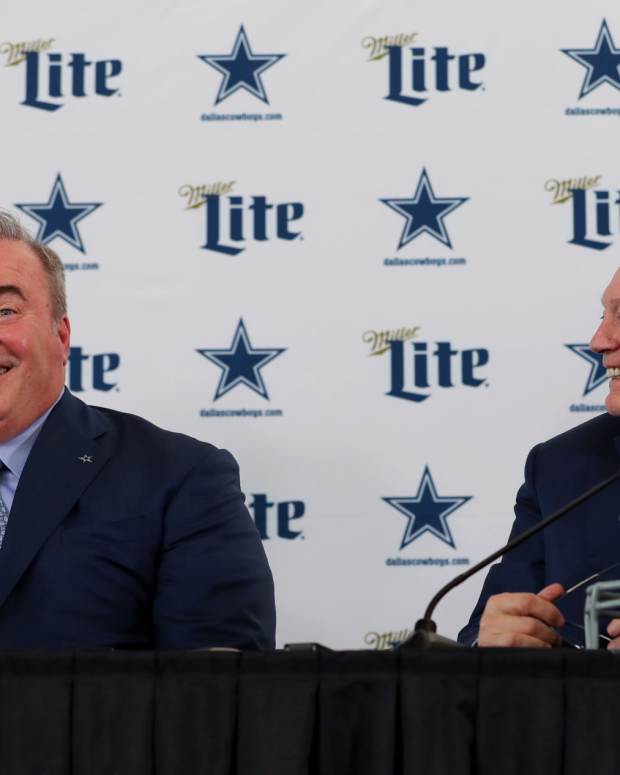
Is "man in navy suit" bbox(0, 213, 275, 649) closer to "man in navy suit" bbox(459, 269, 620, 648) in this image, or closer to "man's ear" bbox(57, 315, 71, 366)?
"man's ear" bbox(57, 315, 71, 366)

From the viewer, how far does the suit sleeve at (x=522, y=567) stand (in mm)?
2004

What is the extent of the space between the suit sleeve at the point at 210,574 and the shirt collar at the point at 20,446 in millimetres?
258

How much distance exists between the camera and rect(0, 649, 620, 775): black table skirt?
3.71ft

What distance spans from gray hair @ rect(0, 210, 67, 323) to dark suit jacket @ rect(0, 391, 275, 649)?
0.67 feet

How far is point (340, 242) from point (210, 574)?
2.88 ft

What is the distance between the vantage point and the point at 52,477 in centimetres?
195

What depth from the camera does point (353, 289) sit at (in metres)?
2.51

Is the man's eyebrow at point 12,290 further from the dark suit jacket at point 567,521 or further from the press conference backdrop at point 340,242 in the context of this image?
the dark suit jacket at point 567,521

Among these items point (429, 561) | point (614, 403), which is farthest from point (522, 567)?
point (429, 561)

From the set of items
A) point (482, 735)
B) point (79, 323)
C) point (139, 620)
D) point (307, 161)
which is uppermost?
point (307, 161)

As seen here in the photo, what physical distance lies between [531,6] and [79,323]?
1125 millimetres

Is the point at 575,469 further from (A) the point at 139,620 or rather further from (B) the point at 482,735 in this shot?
(B) the point at 482,735

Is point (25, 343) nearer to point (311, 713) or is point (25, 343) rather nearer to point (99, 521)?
point (99, 521)

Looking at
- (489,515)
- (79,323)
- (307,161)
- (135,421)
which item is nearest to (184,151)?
(307,161)
